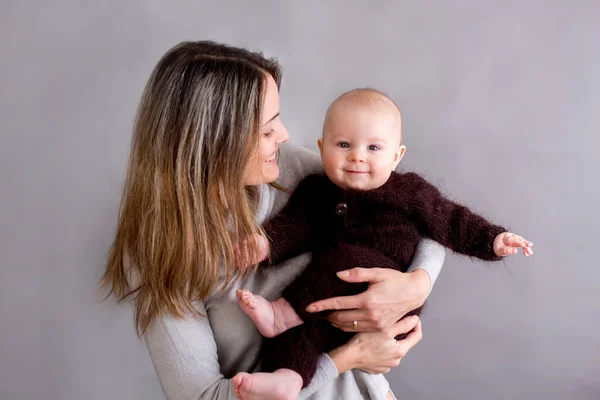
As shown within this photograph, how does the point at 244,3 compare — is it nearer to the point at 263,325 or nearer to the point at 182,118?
the point at 182,118

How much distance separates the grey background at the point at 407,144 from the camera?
1985mm

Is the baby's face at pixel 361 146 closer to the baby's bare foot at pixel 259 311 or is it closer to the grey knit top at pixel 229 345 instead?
the grey knit top at pixel 229 345

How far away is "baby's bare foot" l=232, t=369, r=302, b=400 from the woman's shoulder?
60 cm

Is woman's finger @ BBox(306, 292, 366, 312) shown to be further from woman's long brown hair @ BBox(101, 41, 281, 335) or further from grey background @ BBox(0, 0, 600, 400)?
grey background @ BBox(0, 0, 600, 400)

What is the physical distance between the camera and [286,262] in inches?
69.8

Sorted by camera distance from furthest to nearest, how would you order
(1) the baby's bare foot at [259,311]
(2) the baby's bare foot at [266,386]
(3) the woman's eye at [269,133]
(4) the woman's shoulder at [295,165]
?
(4) the woman's shoulder at [295,165]
(3) the woman's eye at [269,133]
(1) the baby's bare foot at [259,311]
(2) the baby's bare foot at [266,386]

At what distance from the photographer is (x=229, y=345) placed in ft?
5.64

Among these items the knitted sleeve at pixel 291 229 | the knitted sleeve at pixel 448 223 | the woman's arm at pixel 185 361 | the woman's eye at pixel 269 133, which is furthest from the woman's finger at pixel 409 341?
the woman's eye at pixel 269 133

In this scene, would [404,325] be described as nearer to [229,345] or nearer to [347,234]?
[347,234]

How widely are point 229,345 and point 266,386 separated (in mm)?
310

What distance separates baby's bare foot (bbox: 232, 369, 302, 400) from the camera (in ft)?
4.63

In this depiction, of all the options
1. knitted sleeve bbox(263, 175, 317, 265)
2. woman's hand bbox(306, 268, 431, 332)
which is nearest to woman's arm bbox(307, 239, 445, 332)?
woman's hand bbox(306, 268, 431, 332)

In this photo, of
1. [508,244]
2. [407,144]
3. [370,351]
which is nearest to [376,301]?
[370,351]

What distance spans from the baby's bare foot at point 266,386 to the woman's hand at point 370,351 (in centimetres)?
17
